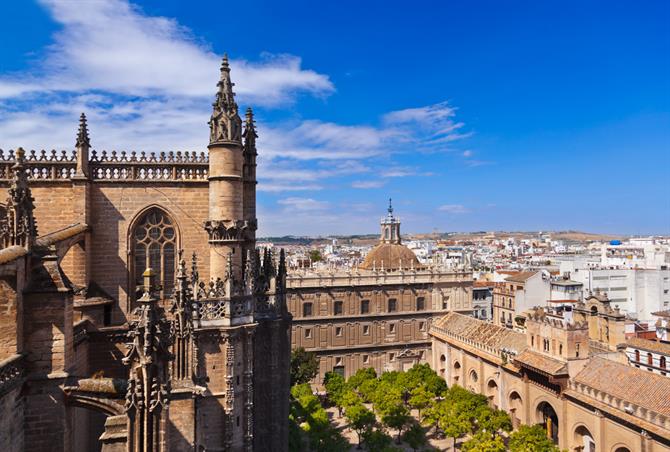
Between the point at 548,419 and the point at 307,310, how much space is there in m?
23.6

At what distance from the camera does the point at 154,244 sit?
17.4 metres

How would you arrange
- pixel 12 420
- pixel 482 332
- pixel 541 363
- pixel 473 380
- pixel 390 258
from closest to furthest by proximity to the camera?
pixel 12 420 < pixel 541 363 < pixel 473 380 < pixel 482 332 < pixel 390 258

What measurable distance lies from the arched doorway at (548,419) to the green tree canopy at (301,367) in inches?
698

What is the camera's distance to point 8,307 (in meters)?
9.09

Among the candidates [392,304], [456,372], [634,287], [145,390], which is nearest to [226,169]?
[145,390]

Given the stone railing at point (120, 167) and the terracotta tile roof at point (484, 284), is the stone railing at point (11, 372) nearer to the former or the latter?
the stone railing at point (120, 167)

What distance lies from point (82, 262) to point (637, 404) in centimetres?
2464

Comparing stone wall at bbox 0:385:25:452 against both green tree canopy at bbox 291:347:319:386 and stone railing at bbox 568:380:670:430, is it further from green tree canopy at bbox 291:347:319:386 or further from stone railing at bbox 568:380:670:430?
green tree canopy at bbox 291:347:319:386

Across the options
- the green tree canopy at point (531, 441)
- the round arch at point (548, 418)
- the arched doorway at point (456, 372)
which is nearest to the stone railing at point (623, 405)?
the round arch at point (548, 418)

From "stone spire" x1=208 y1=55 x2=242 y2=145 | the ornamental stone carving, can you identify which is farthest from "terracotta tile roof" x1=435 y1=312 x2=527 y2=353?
"stone spire" x1=208 y1=55 x2=242 y2=145

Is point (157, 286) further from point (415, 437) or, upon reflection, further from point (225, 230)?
point (415, 437)

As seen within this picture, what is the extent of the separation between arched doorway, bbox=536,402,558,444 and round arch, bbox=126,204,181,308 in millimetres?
24843

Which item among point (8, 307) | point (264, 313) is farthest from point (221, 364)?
point (8, 307)

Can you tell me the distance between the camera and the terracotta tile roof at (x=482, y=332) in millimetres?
36062
